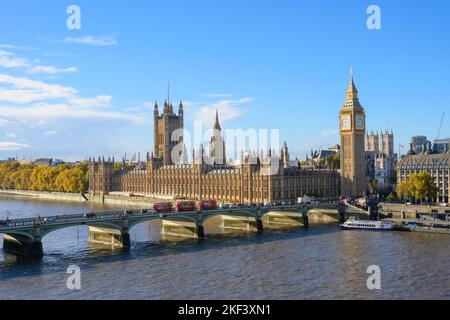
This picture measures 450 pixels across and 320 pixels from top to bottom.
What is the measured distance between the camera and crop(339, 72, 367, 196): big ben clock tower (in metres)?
148

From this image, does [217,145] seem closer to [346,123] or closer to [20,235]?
[346,123]

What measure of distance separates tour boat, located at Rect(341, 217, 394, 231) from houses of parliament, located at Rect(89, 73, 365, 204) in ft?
107

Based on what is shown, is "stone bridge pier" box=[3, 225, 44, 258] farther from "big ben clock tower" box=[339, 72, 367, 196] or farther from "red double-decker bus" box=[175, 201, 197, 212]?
"big ben clock tower" box=[339, 72, 367, 196]

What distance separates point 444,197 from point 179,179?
2693 inches

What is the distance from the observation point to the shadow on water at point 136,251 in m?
64.9

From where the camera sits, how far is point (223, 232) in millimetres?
96875

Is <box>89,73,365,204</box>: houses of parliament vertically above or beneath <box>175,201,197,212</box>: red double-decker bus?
above

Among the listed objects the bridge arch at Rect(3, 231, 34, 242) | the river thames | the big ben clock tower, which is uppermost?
the big ben clock tower

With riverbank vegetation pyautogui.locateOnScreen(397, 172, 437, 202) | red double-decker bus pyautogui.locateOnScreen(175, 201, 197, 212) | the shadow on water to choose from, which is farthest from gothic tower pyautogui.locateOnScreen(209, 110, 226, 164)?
the shadow on water

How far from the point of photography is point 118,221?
8075 cm

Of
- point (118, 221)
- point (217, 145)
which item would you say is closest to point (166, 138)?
point (217, 145)

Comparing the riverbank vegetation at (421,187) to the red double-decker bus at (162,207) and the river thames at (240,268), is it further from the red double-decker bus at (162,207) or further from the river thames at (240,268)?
the red double-decker bus at (162,207)

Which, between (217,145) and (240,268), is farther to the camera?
(217,145)

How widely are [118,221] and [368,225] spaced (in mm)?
42271
